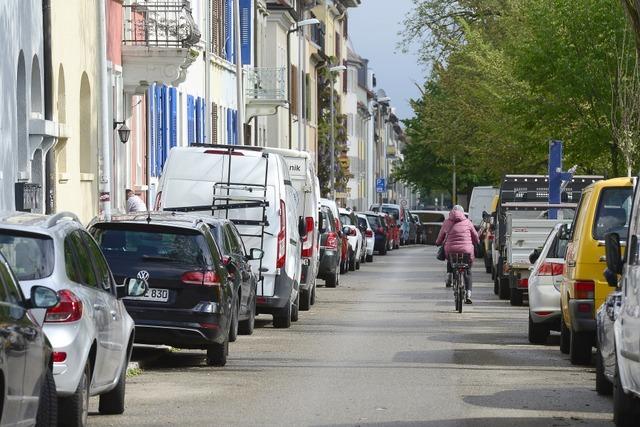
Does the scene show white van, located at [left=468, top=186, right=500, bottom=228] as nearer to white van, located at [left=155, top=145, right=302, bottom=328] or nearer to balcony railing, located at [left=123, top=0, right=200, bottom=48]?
balcony railing, located at [left=123, top=0, right=200, bottom=48]

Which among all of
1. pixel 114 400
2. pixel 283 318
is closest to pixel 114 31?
pixel 283 318

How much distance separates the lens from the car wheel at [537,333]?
22.4 meters

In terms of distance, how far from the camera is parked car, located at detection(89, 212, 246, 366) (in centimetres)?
1791

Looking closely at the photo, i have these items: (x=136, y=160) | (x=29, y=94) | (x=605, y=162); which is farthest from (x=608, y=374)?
(x=605, y=162)

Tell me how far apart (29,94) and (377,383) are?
12.6m

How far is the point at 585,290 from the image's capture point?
17766 mm

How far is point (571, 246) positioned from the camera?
18812 mm

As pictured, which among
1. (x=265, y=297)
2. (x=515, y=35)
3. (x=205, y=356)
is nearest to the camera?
(x=205, y=356)

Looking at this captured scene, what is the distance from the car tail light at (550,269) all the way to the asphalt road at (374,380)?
3.01 feet

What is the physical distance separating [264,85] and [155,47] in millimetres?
22563

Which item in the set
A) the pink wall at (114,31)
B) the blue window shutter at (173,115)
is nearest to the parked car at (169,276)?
the pink wall at (114,31)

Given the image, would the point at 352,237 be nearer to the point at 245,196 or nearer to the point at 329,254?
the point at 329,254

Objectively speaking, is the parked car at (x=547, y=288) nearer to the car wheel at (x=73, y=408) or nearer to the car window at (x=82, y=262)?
the car window at (x=82, y=262)

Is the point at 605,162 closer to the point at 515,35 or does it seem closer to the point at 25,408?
the point at 515,35
